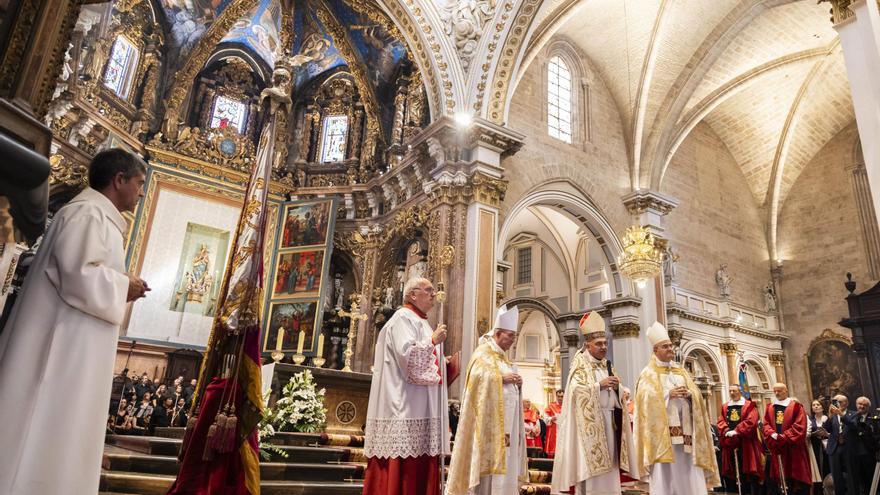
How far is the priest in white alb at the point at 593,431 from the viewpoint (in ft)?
17.4

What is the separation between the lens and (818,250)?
1886cm

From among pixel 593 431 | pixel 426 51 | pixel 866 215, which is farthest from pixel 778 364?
pixel 593 431

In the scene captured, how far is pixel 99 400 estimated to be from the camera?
2.02m

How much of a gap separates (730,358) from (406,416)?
16302 millimetres

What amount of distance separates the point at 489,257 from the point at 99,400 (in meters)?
9.40

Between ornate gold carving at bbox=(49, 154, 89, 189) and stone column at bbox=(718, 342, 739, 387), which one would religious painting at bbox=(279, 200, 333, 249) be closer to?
ornate gold carving at bbox=(49, 154, 89, 189)

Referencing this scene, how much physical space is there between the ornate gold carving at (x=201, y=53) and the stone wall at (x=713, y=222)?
12.7 m

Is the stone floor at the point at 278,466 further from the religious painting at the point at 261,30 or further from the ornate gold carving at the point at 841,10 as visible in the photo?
the religious painting at the point at 261,30

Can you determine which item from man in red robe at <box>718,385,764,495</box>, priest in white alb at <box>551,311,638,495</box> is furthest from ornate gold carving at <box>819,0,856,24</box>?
man in red robe at <box>718,385,764,495</box>

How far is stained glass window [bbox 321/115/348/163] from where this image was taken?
51.5 ft

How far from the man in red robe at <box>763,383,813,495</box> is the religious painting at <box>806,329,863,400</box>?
10.1 m

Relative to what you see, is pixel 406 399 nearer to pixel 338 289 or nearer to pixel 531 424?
pixel 531 424

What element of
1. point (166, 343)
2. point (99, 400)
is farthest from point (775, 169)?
point (99, 400)

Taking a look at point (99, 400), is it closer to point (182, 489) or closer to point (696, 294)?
point (182, 489)
